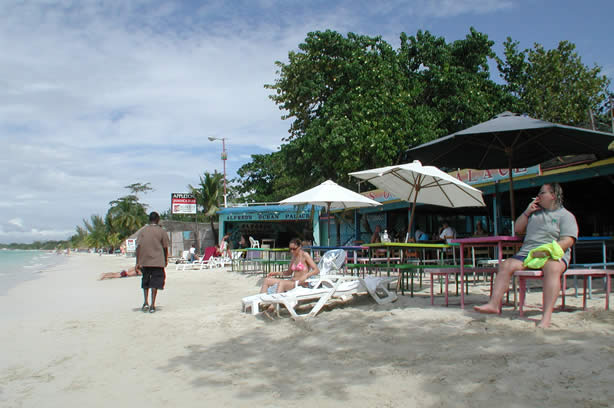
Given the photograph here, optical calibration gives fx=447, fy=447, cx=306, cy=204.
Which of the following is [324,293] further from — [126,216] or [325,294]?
[126,216]

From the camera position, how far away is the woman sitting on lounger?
5.94m

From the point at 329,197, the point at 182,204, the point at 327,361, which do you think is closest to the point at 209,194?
the point at 182,204

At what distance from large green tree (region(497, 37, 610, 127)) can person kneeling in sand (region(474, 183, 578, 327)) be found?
17.2m

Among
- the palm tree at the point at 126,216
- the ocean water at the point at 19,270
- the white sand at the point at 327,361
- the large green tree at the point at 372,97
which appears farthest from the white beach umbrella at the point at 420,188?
the palm tree at the point at 126,216

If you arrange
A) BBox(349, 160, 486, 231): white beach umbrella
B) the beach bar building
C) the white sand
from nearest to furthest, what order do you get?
the white sand → BBox(349, 160, 486, 231): white beach umbrella → the beach bar building

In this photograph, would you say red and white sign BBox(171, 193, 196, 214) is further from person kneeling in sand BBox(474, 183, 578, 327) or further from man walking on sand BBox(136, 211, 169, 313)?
person kneeling in sand BBox(474, 183, 578, 327)

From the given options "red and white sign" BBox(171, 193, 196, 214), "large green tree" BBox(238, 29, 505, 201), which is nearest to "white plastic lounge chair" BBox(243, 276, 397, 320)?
"large green tree" BBox(238, 29, 505, 201)

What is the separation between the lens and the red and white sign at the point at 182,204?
2972cm

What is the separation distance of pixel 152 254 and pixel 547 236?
499 cm

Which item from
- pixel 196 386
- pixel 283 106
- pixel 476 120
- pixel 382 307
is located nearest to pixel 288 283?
pixel 382 307

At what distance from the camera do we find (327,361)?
3523 millimetres

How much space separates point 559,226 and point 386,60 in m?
14.6

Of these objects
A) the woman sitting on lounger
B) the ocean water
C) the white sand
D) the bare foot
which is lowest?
the ocean water

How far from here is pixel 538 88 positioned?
20.0 metres
